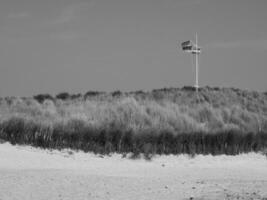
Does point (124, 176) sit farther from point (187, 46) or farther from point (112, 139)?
point (187, 46)

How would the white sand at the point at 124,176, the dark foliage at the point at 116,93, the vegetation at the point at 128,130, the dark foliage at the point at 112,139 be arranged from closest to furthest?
the white sand at the point at 124,176
the dark foliage at the point at 112,139
the vegetation at the point at 128,130
the dark foliage at the point at 116,93

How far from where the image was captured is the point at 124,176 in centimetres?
1348

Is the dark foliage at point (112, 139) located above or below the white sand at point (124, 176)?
above

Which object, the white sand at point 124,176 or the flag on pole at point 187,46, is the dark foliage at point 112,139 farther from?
the flag on pole at point 187,46

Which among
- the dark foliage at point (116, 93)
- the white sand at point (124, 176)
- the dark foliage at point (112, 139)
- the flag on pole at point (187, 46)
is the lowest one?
the white sand at point (124, 176)

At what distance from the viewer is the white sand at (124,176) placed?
34.4 feet

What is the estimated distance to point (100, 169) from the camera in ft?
48.1

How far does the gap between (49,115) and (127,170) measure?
5873mm

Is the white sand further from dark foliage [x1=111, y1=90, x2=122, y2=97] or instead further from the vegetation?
dark foliage [x1=111, y1=90, x2=122, y2=97]

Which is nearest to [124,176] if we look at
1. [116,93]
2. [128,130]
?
[128,130]

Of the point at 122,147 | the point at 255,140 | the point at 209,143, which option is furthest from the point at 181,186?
the point at 255,140

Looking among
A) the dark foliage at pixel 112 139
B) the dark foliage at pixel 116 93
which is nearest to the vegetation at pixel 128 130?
the dark foliage at pixel 112 139

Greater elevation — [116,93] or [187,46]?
[187,46]

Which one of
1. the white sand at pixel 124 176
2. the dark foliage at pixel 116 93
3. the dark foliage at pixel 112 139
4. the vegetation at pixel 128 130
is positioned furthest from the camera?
the dark foliage at pixel 116 93
